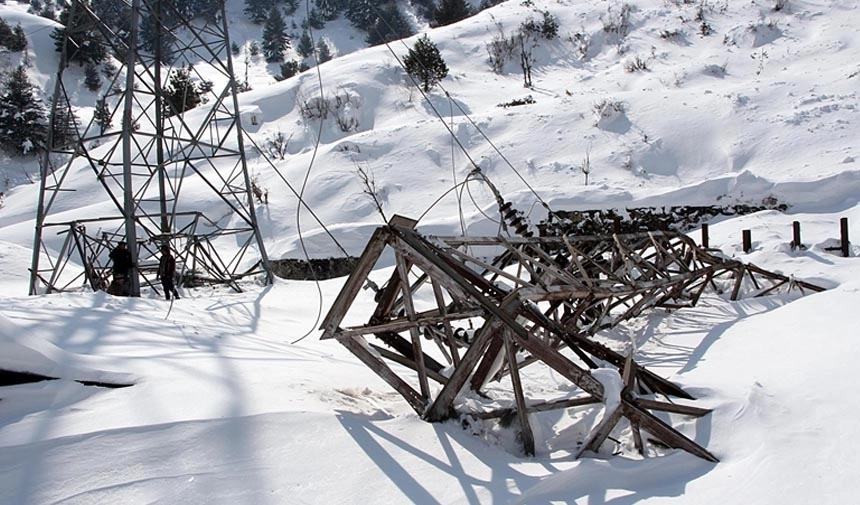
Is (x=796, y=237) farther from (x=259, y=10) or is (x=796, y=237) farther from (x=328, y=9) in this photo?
(x=259, y=10)

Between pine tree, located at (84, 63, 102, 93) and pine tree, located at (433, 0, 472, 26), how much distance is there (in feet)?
81.0

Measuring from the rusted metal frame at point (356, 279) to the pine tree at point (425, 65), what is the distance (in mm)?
23579

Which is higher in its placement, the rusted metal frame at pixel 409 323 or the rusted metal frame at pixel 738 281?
the rusted metal frame at pixel 409 323

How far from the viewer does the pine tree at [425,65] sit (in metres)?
27.4

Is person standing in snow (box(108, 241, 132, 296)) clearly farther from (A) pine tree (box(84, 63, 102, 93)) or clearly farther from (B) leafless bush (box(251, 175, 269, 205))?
(A) pine tree (box(84, 63, 102, 93))

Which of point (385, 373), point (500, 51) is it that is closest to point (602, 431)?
point (385, 373)

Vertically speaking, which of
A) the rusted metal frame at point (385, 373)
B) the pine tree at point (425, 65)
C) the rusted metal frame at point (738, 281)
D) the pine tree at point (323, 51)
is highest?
the pine tree at point (323, 51)

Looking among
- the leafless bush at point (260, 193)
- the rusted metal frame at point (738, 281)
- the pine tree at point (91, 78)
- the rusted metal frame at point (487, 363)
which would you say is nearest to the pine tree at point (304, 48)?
the pine tree at point (91, 78)

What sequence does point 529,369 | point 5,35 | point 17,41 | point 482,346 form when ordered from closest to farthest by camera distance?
point 482,346 < point 529,369 < point 5,35 < point 17,41

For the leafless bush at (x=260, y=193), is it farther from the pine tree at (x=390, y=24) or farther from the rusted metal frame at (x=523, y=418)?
the pine tree at (x=390, y=24)

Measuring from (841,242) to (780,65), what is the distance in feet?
55.0

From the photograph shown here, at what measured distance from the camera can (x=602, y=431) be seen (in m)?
3.51

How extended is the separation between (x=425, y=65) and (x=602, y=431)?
26.2 metres

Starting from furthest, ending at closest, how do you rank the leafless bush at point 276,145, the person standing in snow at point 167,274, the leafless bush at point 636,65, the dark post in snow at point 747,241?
the leafless bush at point 636,65 < the leafless bush at point 276,145 < the dark post in snow at point 747,241 < the person standing in snow at point 167,274
